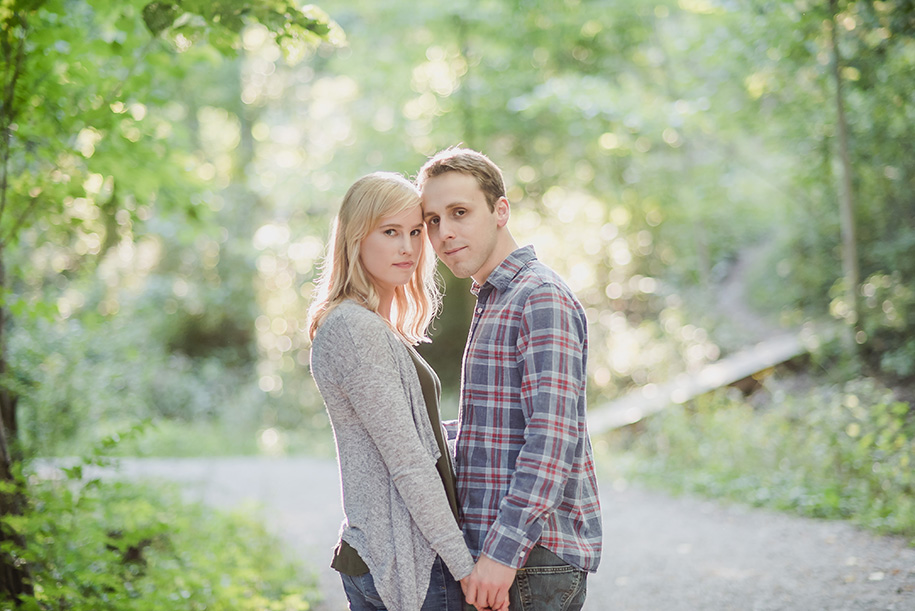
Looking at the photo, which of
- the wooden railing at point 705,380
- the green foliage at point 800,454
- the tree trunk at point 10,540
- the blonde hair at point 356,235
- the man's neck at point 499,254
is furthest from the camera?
the wooden railing at point 705,380

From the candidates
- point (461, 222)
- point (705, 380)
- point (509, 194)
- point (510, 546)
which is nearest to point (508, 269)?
point (461, 222)

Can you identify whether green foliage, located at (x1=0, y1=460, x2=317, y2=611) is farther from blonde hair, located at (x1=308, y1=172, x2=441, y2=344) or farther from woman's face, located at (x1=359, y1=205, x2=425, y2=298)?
woman's face, located at (x1=359, y1=205, x2=425, y2=298)

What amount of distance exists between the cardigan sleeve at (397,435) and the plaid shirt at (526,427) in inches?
4.2

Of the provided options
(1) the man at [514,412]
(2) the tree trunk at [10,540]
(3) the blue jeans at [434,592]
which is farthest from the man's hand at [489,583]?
(2) the tree trunk at [10,540]

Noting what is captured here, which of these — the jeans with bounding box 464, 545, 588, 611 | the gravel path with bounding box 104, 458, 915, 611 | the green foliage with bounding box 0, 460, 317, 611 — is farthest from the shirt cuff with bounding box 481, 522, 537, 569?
the gravel path with bounding box 104, 458, 915, 611

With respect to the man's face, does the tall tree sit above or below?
above

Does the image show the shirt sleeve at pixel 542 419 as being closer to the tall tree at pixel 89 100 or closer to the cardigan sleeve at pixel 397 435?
the cardigan sleeve at pixel 397 435

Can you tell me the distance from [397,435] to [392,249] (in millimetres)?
550

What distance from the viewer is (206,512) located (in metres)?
5.88

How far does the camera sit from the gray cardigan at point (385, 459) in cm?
190

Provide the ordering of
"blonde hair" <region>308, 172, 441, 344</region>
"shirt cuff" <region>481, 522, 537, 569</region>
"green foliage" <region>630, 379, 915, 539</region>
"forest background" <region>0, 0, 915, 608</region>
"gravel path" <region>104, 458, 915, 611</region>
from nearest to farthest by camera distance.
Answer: "shirt cuff" <region>481, 522, 537, 569</region> < "blonde hair" <region>308, 172, 441, 344</region> < "gravel path" <region>104, 458, 915, 611</region> < "forest background" <region>0, 0, 915, 608</region> < "green foliage" <region>630, 379, 915, 539</region>

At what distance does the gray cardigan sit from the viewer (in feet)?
6.24

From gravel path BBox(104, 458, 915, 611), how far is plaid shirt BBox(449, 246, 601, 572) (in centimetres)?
245

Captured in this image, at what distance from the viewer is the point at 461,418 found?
214cm
